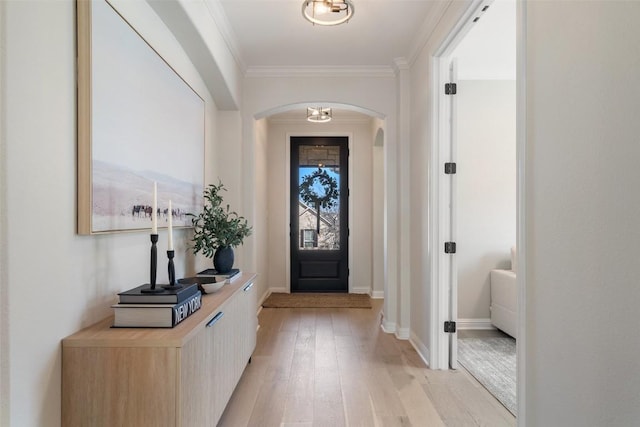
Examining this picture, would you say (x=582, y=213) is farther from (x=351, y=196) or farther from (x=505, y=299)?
(x=351, y=196)

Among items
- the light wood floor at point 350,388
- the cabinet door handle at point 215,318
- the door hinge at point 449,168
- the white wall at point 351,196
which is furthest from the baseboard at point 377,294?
the cabinet door handle at point 215,318

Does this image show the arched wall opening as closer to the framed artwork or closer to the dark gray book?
the framed artwork

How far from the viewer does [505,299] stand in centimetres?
349

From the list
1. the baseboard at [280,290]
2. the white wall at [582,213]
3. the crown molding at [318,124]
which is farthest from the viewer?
the baseboard at [280,290]

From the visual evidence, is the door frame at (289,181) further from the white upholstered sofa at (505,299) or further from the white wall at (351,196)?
the white upholstered sofa at (505,299)

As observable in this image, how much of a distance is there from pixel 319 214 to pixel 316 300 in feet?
4.30

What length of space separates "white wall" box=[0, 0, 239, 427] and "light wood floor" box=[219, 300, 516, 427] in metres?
1.13

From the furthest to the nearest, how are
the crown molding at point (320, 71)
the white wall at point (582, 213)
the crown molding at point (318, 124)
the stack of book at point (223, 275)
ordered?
the crown molding at point (318, 124)
the crown molding at point (320, 71)
the stack of book at point (223, 275)
the white wall at point (582, 213)

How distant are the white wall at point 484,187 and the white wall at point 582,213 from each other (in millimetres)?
2403

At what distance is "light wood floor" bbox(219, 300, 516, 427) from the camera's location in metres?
2.08

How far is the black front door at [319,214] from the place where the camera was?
560cm

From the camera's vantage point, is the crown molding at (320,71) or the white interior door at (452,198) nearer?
the white interior door at (452,198)

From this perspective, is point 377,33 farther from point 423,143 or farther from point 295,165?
point 295,165

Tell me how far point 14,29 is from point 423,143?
→ 2.64m
